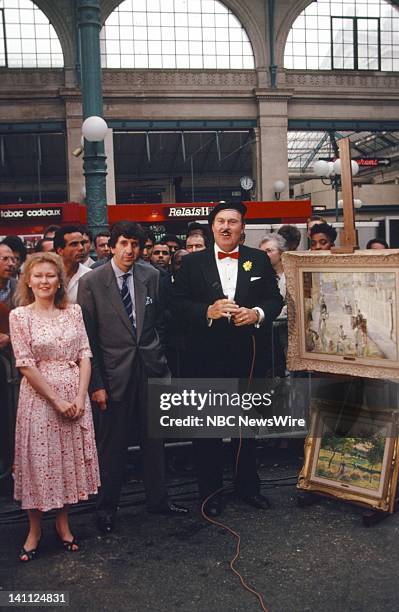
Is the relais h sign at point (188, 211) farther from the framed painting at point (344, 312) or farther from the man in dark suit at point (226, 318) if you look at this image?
the framed painting at point (344, 312)

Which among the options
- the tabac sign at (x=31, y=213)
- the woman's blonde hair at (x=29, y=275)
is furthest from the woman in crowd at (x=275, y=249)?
the tabac sign at (x=31, y=213)

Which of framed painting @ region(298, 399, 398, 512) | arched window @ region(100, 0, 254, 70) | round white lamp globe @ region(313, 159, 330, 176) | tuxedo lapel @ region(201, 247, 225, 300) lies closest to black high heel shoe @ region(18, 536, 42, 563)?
framed painting @ region(298, 399, 398, 512)

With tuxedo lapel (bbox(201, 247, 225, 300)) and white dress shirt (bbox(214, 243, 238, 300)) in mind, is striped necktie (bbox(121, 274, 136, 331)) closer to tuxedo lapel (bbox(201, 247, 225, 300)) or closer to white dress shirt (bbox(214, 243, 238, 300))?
tuxedo lapel (bbox(201, 247, 225, 300))

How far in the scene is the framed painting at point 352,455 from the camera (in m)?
4.41

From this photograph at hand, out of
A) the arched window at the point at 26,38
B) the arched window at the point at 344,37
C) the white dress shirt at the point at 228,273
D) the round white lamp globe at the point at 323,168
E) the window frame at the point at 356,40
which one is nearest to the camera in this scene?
the white dress shirt at the point at 228,273

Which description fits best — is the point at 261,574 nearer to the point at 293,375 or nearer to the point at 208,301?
the point at 208,301

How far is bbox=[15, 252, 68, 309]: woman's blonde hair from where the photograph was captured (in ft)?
13.9

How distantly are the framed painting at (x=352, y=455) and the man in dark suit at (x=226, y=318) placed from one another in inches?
18.2

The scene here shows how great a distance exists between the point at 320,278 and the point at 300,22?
Result: 22.7 meters

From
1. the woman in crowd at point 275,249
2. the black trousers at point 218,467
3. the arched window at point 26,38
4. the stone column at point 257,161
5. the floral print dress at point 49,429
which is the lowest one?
the black trousers at point 218,467

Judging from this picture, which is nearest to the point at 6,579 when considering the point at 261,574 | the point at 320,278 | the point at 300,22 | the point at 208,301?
the point at 261,574

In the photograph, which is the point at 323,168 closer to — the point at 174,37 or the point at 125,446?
the point at 174,37

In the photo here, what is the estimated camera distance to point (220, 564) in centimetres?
387

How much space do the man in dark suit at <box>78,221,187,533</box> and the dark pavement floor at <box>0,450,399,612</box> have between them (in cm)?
30
